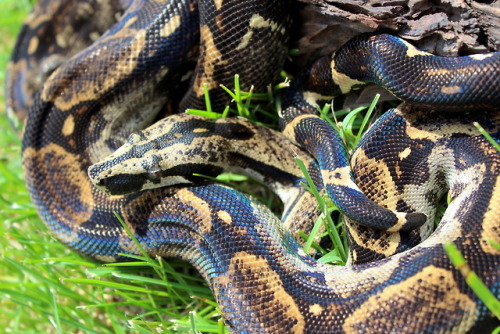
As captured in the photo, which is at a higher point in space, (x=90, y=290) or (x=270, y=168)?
(x=270, y=168)

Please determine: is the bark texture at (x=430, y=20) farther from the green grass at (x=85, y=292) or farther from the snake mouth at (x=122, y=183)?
the green grass at (x=85, y=292)

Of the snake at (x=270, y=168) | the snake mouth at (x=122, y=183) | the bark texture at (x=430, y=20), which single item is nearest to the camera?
the snake at (x=270, y=168)

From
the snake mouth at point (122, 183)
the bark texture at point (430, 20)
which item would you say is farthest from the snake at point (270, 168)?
the bark texture at point (430, 20)

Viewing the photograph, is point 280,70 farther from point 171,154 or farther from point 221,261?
point 221,261

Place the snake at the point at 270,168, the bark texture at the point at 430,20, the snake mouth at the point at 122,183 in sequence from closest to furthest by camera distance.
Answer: the snake at the point at 270,168, the bark texture at the point at 430,20, the snake mouth at the point at 122,183

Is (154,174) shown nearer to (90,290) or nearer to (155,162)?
(155,162)

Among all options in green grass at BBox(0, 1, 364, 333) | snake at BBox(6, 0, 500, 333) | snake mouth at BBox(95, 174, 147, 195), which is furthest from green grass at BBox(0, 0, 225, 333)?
snake mouth at BBox(95, 174, 147, 195)

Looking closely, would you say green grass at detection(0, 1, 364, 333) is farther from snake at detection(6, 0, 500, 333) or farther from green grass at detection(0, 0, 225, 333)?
snake at detection(6, 0, 500, 333)

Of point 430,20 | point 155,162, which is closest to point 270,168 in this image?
point 155,162

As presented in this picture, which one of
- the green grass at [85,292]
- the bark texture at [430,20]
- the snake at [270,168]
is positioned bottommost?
the green grass at [85,292]
